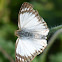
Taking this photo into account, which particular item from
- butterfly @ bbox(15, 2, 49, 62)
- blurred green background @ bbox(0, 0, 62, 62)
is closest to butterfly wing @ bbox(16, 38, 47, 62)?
butterfly @ bbox(15, 2, 49, 62)

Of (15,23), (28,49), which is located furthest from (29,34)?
(15,23)

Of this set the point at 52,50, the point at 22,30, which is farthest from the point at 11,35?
the point at 22,30

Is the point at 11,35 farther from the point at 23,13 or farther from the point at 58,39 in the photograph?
the point at 23,13

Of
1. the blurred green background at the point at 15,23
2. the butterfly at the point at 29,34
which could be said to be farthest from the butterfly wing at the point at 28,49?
the blurred green background at the point at 15,23

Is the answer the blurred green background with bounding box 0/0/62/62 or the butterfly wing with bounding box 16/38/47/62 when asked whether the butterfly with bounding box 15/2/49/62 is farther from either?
the blurred green background with bounding box 0/0/62/62

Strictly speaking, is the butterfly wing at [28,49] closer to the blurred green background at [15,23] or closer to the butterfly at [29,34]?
the butterfly at [29,34]

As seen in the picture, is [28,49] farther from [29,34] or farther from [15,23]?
[15,23]

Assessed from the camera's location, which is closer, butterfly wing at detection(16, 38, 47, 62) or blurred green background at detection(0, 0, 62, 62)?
butterfly wing at detection(16, 38, 47, 62)
